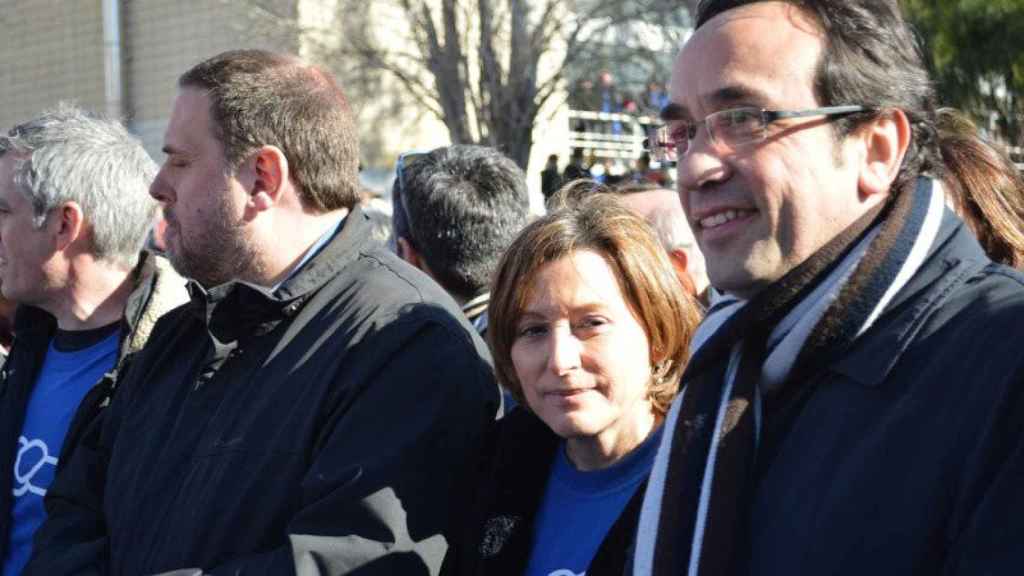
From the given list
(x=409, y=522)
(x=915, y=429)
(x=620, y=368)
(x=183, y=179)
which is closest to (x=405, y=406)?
(x=409, y=522)

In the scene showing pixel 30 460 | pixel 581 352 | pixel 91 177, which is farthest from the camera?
pixel 91 177

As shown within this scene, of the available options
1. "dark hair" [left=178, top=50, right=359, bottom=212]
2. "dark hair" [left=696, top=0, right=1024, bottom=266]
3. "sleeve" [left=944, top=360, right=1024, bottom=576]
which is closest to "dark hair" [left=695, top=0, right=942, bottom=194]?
"dark hair" [left=696, top=0, right=1024, bottom=266]

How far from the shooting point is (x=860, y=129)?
6.21 ft

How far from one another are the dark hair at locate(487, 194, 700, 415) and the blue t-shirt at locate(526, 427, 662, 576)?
185 mm

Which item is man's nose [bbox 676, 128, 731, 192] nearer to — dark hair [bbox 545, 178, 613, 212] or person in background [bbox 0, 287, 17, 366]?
dark hair [bbox 545, 178, 613, 212]

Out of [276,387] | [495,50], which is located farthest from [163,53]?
[276,387]

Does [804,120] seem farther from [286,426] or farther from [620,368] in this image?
[286,426]

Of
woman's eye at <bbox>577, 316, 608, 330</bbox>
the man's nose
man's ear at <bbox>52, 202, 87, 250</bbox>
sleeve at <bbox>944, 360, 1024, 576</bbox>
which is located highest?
the man's nose

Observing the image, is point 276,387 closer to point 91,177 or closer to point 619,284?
point 619,284

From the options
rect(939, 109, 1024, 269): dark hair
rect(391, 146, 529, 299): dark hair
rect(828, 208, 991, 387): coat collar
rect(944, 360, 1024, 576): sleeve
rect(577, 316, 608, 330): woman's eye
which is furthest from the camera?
rect(391, 146, 529, 299): dark hair

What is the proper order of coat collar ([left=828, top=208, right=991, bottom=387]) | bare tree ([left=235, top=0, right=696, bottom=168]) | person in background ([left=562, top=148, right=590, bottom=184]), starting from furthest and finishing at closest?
bare tree ([left=235, top=0, right=696, bottom=168]), person in background ([left=562, top=148, right=590, bottom=184]), coat collar ([left=828, top=208, right=991, bottom=387])

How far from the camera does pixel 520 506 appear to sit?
2.50 meters

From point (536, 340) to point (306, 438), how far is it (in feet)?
1.69

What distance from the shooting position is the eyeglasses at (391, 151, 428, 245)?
12.8 ft
